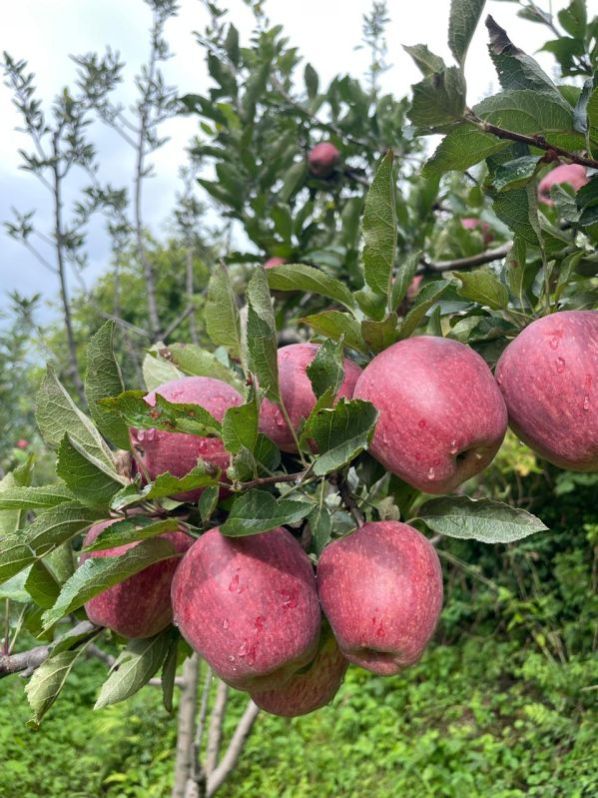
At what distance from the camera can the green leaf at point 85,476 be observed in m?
0.73

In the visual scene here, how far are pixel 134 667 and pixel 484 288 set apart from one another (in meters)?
0.63

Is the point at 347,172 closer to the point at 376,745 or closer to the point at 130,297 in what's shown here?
the point at 376,745

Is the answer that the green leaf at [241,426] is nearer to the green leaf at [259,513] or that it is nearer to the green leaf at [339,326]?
the green leaf at [259,513]

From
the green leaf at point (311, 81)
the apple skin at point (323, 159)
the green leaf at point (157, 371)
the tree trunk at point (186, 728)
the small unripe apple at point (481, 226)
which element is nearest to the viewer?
the green leaf at point (157, 371)

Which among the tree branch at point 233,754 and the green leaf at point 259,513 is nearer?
the green leaf at point 259,513

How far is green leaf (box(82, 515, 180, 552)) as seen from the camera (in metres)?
0.68

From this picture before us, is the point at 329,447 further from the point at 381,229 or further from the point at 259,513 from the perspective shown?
the point at 381,229

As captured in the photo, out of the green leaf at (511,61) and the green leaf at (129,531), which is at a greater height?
the green leaf at (511,61)

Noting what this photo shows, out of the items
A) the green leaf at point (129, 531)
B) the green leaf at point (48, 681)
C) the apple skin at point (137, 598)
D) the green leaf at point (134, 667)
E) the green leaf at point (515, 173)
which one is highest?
the green leaf at point (515, 173)

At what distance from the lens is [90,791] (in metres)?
3.62

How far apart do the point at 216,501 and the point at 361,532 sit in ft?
0.54

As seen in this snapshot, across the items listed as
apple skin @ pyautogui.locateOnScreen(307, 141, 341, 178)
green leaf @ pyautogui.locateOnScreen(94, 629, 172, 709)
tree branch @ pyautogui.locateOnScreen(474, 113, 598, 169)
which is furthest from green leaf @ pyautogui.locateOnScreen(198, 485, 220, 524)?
apple skin @ pyautogui.locateOnScreen(307, 141, 341, 178)

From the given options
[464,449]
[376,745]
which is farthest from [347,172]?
[376,745]

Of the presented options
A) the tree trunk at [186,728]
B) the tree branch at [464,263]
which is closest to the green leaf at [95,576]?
the tree branch at [464,263]
